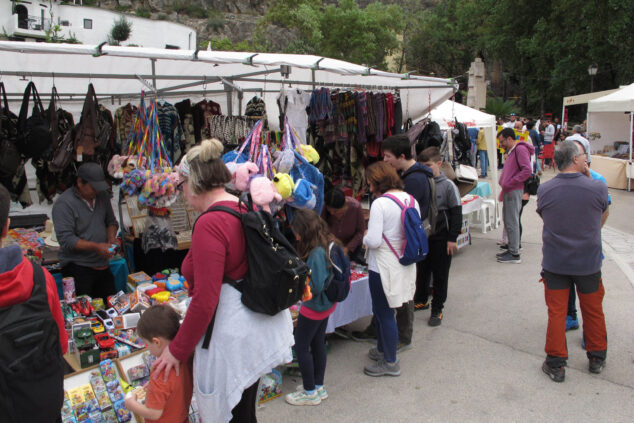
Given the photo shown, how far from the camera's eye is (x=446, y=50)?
42062 mm

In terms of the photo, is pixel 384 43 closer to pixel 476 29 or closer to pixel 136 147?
pixel 476 29

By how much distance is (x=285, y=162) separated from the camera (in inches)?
160

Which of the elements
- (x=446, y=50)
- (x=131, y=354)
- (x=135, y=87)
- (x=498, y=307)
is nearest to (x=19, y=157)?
(x=131, y=354)

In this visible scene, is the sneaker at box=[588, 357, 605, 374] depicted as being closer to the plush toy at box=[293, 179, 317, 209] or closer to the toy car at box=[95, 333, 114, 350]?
the plush toy at box=[293, 179, 317, 209]

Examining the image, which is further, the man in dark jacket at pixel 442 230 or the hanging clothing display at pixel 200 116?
the hanging clothing display at pixel 200 116

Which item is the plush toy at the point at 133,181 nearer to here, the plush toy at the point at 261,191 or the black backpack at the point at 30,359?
the plush toy at the point at 261,191

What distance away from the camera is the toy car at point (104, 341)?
10.4ft

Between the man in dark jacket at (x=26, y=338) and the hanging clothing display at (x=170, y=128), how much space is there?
332 cm

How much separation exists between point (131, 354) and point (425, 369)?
2.30 metres

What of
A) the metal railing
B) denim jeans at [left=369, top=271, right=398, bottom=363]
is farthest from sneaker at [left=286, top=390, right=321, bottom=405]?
the metal railing

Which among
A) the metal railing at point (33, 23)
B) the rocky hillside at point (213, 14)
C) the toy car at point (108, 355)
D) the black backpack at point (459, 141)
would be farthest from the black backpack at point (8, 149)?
the rocky hillside at point (213, 14)

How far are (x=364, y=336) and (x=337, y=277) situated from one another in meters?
1.52

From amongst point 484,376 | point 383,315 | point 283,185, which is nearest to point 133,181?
point 283,185

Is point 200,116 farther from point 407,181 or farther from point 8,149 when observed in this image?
point 407,181
